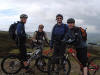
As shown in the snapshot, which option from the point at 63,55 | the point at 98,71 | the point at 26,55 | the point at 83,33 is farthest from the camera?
the point at 98,71

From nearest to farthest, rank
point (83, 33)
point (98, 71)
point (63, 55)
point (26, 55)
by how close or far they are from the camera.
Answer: point (83, 33), point (63, 55), point (26, 55), point (98, 71)

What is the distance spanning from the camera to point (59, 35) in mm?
9195

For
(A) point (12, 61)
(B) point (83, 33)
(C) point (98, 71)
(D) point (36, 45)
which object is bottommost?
(C) point (98, 71)

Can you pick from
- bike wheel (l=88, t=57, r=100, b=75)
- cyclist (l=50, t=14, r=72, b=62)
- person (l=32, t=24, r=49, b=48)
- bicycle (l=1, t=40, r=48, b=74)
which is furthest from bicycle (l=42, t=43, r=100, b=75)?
person (l=32, t=24, r=49, b=48)

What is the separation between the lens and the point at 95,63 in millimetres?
10203

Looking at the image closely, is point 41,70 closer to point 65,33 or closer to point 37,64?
point 37,64

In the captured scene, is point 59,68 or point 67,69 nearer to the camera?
point 59,68

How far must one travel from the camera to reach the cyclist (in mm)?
9117

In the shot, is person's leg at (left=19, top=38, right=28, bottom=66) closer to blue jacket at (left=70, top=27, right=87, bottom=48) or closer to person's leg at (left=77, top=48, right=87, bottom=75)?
blue jacket at (left=70, top=27, right=87, bottom=48)

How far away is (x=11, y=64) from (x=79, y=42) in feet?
12.5

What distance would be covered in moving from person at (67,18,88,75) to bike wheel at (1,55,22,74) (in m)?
3.26

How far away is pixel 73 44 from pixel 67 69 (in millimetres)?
1607

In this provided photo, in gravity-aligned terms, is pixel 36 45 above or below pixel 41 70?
above

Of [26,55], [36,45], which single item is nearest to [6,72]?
[26,55]
